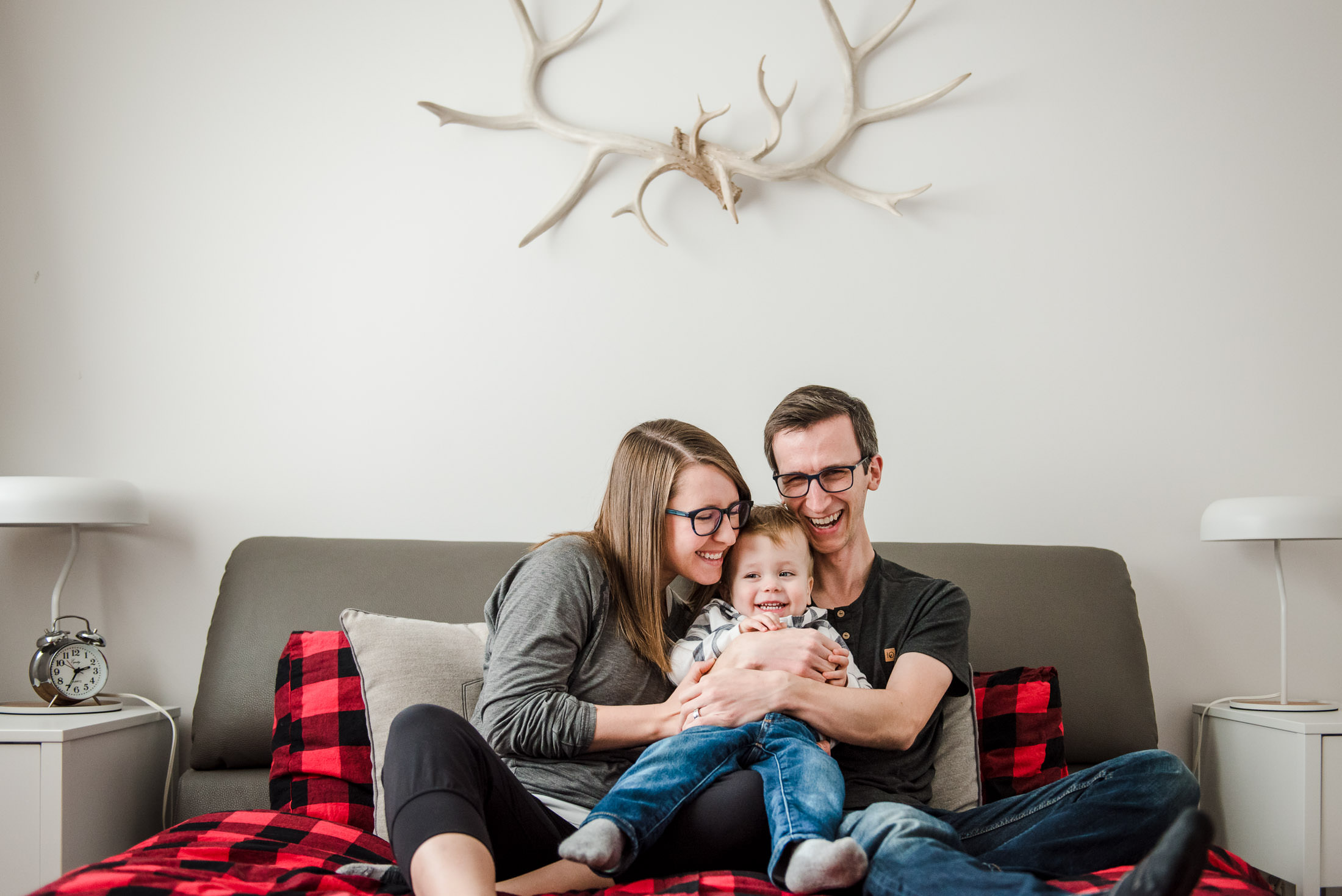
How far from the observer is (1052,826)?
1.27 m

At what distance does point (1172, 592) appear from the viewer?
2186 millimetres

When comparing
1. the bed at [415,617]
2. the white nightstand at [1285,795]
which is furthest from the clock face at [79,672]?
the white nightstand at [1285,795]

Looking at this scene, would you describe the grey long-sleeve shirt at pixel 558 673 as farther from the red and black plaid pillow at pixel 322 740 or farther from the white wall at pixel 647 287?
the white wall at pixel 647 287

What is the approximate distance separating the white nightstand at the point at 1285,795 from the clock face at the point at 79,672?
2.42 meters

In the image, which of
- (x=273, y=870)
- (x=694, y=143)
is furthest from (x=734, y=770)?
(x=694, y=143)

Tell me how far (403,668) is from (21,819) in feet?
2.32

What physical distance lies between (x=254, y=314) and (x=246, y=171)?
360 millimetres

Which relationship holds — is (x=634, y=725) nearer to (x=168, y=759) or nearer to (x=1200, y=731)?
(x=168, y=759)

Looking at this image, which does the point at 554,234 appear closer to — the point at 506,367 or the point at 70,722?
the point at 506,367

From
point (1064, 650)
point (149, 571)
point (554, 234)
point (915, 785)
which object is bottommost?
point (915, 785)

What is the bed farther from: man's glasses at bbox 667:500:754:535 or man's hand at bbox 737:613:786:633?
man's glasses at bbox 667:500:754:535

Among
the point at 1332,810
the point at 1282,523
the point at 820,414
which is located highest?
the point at 820,414

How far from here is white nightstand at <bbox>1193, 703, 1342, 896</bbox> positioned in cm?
168

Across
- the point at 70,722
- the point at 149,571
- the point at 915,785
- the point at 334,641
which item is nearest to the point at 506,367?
the point at 334,641
